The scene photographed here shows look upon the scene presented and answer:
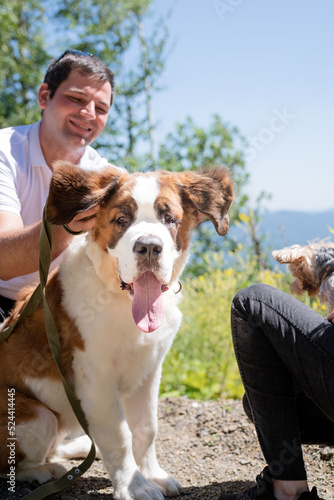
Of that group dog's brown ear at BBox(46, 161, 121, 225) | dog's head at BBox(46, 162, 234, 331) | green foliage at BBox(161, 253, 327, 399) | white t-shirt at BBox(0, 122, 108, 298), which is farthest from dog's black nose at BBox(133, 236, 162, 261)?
green foliage at BBox(161, 253, 327, 399)

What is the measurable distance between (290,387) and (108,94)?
2.82 meters

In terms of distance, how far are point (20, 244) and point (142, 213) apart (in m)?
0.97

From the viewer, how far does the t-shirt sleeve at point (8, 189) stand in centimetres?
337

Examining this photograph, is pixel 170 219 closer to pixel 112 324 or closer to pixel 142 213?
pixel 142 213

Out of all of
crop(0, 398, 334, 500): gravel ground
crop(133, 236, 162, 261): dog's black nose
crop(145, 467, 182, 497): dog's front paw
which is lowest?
crop(0, 398, 334, 500): gravel ground

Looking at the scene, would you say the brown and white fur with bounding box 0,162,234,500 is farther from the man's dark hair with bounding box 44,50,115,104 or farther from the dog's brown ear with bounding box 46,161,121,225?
the man's dark hair with bounding box 44,50,115,104

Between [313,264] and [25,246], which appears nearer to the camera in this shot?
[313,264]

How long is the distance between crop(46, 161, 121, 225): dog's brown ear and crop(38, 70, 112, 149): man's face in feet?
4.31

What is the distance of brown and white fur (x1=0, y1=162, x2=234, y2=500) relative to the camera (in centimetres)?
251

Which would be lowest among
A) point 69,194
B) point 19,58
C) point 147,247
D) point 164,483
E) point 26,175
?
point 164,483

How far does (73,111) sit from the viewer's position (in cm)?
384

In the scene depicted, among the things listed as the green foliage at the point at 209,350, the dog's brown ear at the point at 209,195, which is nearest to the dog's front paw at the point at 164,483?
the dog's brown ear at the point at 209,195

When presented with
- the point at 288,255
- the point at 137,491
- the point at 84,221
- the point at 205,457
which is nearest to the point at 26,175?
the point at 84,221

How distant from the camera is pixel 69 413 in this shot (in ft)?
9.42
